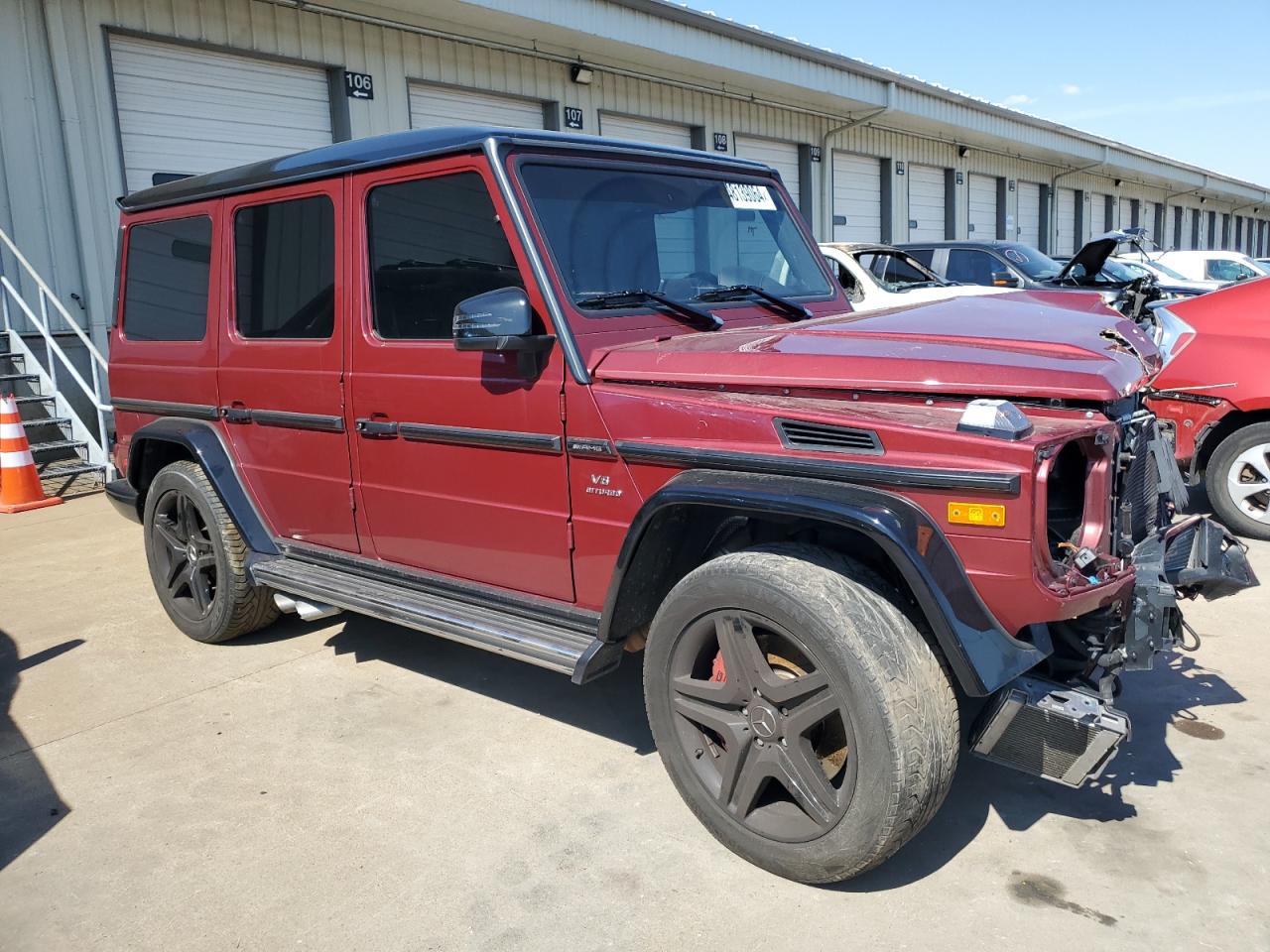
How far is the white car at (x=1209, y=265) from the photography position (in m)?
16.5

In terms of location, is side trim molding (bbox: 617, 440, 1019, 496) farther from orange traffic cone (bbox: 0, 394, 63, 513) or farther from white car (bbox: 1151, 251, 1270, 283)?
white car (bbox: 1151, 251, 1270, 283)

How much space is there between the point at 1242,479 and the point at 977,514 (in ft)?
15.1

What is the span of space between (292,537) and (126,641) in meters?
1.25

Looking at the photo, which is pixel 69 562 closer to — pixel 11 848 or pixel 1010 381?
pixel 11 848

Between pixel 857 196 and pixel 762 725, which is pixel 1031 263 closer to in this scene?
pixel 857 196

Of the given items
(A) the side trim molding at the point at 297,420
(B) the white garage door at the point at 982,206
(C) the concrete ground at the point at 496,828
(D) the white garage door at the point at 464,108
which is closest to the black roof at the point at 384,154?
(A) the side trim molding at the point at 297,420

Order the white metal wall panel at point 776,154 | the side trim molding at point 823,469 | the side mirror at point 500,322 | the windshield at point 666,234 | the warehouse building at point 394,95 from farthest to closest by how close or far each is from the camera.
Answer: the white metal wall panel at point 776,154 → the warehouse building at point 394,95 → the windshield at point 666,234 → the side mirror at point 500,322 → the side trim molding at point 823,469

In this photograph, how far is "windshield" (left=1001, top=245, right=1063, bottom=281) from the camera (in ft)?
37.4

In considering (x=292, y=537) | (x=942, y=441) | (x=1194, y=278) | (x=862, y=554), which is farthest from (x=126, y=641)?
(x=1194, y=278)

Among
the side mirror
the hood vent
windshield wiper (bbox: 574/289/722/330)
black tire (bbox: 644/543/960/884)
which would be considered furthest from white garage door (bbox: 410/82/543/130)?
black tire (bbox: 644/543/960/884)

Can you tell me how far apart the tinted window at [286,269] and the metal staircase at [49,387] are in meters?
5.03

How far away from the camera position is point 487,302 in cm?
296

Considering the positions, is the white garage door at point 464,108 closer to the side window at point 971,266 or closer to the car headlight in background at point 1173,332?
the side window at point 971,266

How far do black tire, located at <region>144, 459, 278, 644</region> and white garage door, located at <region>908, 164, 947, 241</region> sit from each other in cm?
1916
